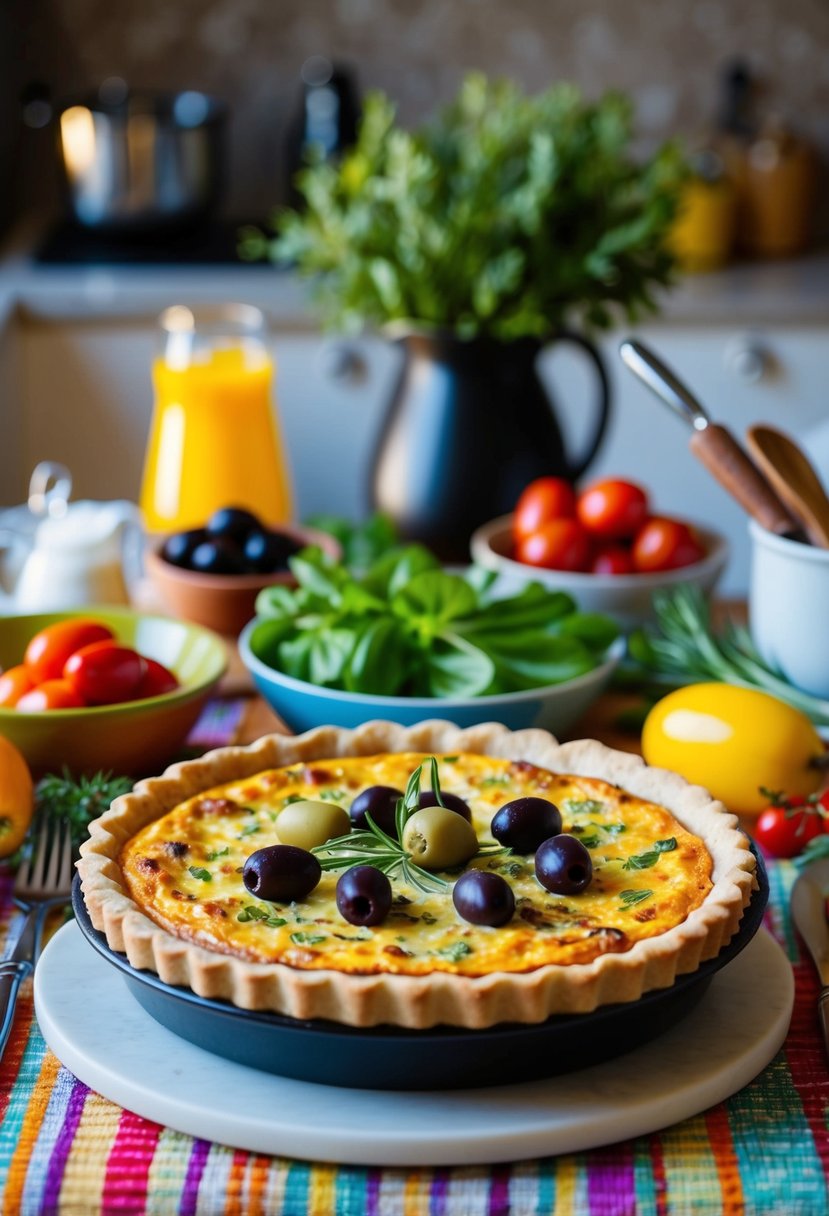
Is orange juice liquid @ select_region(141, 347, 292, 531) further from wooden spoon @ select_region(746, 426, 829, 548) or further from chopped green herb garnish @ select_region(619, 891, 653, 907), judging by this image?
chopped green herb garnish @ select_region(619, 891, 653, 907)

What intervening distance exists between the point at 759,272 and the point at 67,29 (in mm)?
2143

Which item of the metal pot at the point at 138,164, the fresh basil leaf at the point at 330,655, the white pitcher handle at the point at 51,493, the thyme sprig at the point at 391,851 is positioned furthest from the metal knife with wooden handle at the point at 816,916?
the metal pot at the point at 138,164

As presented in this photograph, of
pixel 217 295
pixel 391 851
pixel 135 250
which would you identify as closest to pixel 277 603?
pixel 391 851

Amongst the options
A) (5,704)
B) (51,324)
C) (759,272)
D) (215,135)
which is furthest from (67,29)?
(5,704)

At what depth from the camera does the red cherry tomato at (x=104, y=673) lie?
4.94 ft

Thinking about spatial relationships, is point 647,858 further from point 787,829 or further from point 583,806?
point 787,829

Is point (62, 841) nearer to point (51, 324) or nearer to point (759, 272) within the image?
point (51, 324)

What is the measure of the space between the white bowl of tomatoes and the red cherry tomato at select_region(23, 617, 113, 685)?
19.6 inches

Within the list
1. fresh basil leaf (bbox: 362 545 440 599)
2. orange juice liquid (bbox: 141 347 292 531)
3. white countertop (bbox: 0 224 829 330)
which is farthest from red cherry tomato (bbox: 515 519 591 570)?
white countertop (bbox: 0 224 829 330)

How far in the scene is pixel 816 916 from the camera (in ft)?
4.20

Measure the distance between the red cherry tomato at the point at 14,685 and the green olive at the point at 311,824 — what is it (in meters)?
0.47

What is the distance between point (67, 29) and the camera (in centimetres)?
440

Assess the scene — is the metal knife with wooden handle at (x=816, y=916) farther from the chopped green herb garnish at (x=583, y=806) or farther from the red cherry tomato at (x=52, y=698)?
the red cherry tomato at (x=52, y=698)

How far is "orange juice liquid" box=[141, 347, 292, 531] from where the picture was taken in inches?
94.2
